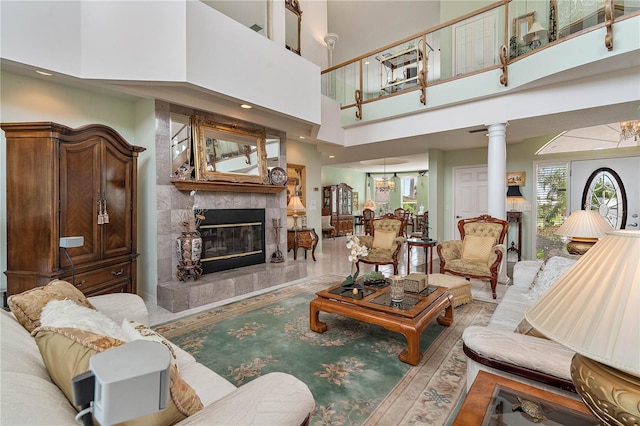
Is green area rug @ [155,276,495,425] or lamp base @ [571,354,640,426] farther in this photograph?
green area rug @ [155,276,495,425]

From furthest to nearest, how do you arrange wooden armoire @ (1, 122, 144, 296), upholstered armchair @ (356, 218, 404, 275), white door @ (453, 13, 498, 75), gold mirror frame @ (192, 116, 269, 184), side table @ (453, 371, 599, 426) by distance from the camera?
upholstered armchair @ (356, 218, 404, 275)
white door @ (453, 13, 498, 75)
gold mirror frame @ (192, 116, 269, 184)
wooden armoire @ (1, 122, 144, 296)
side table @ (453, 371, 599, 426)

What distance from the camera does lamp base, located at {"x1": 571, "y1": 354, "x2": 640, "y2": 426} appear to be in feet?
2.13

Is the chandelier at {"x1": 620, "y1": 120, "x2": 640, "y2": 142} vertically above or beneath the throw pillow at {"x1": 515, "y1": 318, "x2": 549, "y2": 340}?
above

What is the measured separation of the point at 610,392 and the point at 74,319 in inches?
67.0

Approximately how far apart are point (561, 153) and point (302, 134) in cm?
534

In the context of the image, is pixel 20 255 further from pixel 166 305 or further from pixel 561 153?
pixel 561 153

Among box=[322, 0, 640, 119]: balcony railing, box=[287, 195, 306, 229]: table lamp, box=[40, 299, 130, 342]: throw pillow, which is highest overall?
box=[322, 0, 640, 119]: balcony railing

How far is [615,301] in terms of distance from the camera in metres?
0.65

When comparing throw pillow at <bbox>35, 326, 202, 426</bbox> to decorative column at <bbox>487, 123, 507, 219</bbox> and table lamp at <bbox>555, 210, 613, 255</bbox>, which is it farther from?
decorative column at <bbox>487, 123, 507, 219</bbox>

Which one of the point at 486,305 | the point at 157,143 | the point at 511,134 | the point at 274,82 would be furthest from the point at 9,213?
the point at 511,134

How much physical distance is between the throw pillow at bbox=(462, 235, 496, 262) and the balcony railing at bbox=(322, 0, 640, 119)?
221 centimetres

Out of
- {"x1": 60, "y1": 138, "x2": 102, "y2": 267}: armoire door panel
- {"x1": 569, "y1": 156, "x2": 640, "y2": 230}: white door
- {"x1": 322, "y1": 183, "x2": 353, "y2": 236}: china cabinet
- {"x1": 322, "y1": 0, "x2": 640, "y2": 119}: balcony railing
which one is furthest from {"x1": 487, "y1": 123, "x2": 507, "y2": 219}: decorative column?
{"x1": 322, "y1": 183, "x2": 353, "y2": 236}: china cabinet

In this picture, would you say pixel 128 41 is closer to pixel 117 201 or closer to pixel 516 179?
pixel 117 201

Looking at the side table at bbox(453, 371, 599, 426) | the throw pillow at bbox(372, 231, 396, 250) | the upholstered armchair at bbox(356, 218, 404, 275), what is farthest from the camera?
the throw pillow at bbox(372, 231, 396, 250)
